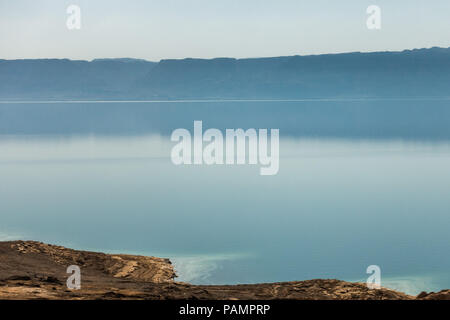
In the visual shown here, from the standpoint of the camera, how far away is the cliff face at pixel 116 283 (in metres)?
7.93

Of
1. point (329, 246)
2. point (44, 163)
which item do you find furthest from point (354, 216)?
point (44, 163)

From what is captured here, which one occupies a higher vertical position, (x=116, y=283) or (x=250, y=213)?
(x=250, y=213)

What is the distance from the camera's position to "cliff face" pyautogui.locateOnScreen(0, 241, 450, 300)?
7930mm

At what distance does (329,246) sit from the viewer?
52.0ft

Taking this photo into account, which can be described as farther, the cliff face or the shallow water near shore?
the shallow water near shore

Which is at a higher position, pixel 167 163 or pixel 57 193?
pixel 167 163

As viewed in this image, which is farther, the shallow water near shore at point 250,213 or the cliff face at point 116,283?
the shallow water near shore at point 250,213

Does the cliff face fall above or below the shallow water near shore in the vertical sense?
below

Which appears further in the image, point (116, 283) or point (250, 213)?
point (250, 213)

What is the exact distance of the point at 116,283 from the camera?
9547 millimetres

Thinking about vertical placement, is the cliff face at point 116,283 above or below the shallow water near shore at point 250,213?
below
